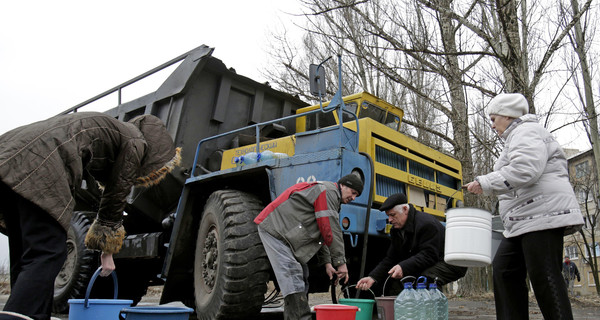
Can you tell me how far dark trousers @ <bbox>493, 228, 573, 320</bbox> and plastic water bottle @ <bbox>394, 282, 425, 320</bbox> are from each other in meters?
0.59

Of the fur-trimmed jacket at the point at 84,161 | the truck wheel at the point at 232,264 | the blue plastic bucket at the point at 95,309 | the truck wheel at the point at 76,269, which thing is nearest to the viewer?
the fur-trimmed jacket at the point at 84,161

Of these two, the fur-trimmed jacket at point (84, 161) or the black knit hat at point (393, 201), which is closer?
the fur-trimmed jacket at point (84, 161)

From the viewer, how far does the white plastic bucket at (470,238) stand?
11.3ft

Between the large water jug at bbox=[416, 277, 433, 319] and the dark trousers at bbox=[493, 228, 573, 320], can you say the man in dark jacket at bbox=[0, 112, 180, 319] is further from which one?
the dark trousers at bbox=[493, 228, 573, 320]

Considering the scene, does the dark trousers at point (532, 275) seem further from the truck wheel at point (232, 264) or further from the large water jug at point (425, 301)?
the truck wheel at point (232, 264)

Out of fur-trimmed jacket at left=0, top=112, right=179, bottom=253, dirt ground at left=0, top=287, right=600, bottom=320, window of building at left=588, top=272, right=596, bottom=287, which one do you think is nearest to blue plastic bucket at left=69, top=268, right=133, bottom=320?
fur-trimmed jacket at left=0, top=112, right=179, bottom=253

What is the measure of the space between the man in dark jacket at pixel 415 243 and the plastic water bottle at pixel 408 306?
627 millimetres

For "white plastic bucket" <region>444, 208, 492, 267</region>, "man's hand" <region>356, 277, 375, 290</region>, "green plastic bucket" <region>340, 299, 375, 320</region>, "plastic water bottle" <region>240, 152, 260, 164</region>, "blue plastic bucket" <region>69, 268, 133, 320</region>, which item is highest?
"plastic water bottle" <region>240, 152, 260, 164</region>

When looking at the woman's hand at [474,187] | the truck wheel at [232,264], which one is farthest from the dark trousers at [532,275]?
the truck wheel at [232,264]

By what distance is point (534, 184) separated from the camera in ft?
9.91

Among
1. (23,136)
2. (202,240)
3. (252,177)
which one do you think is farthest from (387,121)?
(23,136)

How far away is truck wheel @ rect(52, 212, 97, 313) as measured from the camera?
19.8 feet

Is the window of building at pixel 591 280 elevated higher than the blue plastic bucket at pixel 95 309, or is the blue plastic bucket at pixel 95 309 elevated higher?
the window of building at pixel 591 280

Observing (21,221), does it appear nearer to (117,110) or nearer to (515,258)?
(515,258)
